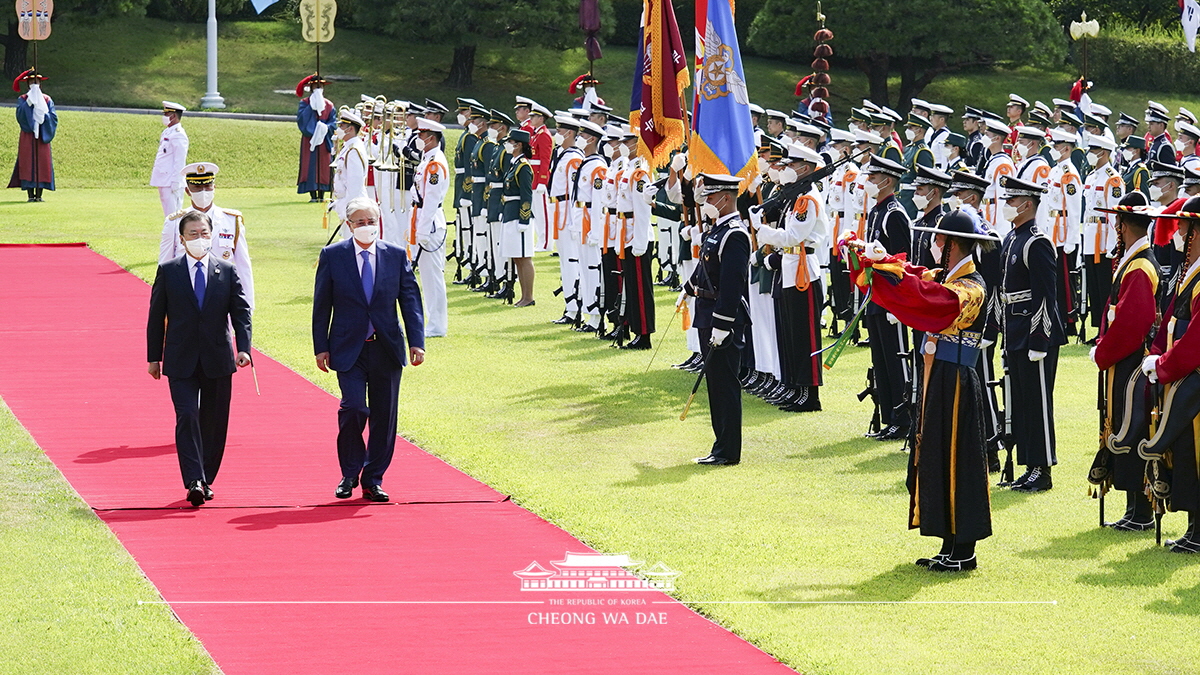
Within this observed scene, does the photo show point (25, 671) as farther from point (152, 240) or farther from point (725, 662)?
point (152, 240)

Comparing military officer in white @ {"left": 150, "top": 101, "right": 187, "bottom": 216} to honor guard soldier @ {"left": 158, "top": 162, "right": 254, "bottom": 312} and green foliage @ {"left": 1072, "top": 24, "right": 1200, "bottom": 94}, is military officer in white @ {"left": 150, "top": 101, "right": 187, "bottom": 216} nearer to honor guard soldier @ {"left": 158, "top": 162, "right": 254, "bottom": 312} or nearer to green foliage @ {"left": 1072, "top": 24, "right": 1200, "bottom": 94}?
honor guard soldier @ {"left": 158, "top": 162, "right": 254, "bottom": 312}

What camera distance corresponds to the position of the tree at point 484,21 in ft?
159

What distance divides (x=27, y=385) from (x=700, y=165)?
5.74m

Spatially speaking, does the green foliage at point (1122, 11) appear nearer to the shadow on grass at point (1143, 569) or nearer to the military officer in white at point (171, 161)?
the military officer in white at point (171, 161)

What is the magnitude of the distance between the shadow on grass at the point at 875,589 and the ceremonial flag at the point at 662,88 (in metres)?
6.18

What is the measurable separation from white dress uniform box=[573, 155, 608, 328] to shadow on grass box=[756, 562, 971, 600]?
8.55m

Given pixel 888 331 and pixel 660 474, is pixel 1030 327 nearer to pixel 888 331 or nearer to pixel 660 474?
pixel 888 331

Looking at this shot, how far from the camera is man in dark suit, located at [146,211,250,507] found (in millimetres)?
9125

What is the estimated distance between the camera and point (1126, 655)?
6637 millimetres

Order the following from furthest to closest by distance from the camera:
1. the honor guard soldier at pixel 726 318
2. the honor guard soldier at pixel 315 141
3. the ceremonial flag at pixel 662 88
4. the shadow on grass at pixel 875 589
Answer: the honor guard soldier at pixel 315 141 < the ceremonial flag at pixel 662 88 < the honor guard soldier at pixel 726 318 < the shadow on grass at pixel 875 589

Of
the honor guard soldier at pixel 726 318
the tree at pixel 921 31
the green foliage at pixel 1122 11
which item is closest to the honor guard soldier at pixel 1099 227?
the honor guard soldier at pixel 726 318

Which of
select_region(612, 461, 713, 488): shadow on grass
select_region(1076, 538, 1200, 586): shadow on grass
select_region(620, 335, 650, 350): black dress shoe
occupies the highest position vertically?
select_region(1076, 538, 1200, 586): shadow on grass

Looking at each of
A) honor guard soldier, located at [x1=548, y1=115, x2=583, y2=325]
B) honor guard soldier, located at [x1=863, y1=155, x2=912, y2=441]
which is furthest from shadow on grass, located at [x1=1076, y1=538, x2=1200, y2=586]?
honor guard soldier, located at [x1=548, y1=115, x2=583, y2=325]

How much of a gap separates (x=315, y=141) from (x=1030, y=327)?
22.8m
